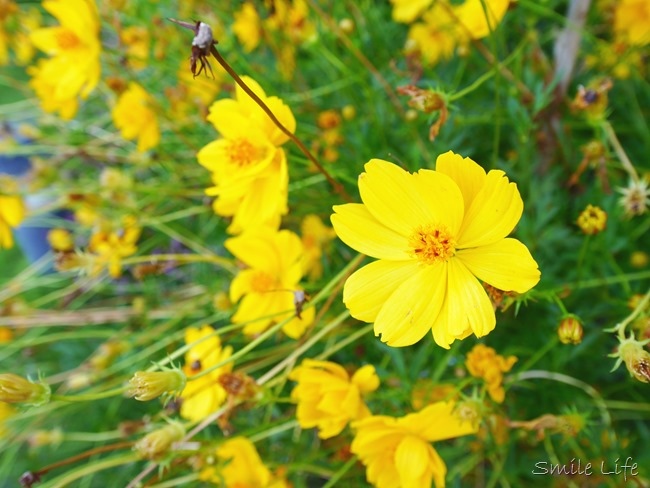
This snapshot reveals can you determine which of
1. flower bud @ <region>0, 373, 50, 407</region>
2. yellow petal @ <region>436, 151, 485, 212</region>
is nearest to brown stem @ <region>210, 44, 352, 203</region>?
yellow petal @ <region>436, 151, 485, 212</region>

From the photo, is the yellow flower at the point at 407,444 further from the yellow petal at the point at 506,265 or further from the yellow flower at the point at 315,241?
the yellow flower at the point at 315,241

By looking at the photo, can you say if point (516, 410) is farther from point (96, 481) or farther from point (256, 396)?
point (96, 481)

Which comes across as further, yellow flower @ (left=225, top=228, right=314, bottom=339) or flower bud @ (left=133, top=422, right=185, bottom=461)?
yellow flower @ (left=225, top=228, right=314, bottom=339)

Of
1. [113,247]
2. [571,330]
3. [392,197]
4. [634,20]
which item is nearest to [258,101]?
[392,197]

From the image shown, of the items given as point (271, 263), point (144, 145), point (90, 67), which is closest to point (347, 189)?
point (271, 263)

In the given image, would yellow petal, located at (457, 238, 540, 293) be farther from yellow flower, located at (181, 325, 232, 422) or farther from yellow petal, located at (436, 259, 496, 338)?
yellow flower, located at (181, 325, 232, 422)

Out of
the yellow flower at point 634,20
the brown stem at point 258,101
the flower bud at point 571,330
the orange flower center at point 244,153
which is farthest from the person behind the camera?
the yellow flower at point 634,20

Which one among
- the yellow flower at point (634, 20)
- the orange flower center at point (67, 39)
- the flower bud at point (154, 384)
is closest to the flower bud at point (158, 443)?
the flower bud at point (154, 384)
